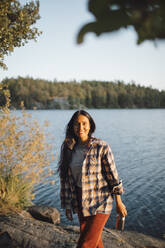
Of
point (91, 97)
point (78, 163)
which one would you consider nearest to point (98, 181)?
point (78, 163)

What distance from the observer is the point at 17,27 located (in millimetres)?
5656

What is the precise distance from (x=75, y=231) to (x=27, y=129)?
2.67m

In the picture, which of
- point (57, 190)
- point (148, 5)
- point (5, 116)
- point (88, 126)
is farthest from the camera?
point (57, 190)

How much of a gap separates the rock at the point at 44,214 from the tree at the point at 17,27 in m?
3.76

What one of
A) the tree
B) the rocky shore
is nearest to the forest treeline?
the tree

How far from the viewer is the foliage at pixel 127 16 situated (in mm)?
760

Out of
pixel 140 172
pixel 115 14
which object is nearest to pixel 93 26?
pixel 115 14

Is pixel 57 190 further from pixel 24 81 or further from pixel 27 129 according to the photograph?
pixel 24 81

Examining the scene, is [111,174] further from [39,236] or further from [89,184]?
[39,236]

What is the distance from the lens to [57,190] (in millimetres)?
10484

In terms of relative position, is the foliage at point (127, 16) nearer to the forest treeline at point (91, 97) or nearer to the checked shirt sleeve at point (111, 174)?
the checked shirt sleeve at point (111, 174)

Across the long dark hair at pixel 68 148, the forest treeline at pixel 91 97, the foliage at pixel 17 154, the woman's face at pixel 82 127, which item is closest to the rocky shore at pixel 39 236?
the foliage at pixel 17 154

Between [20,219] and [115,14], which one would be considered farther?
[20,219]

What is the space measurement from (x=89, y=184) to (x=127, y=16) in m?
2.32
